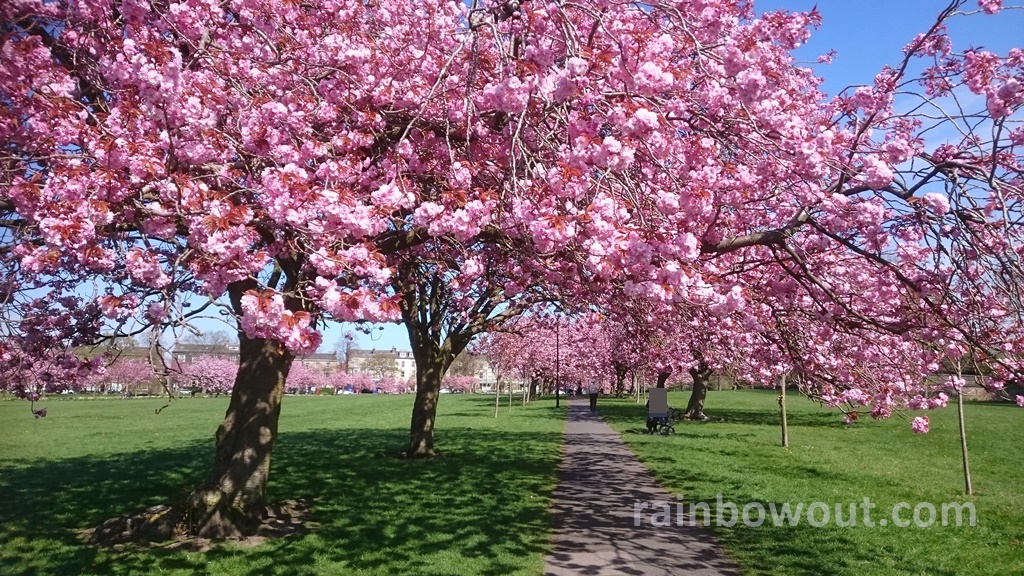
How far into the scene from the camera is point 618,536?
7.18m

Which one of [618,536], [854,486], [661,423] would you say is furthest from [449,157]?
[661,423]

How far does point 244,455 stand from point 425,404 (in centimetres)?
706

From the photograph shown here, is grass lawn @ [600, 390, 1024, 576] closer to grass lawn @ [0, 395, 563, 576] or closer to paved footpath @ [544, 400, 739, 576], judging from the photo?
paved footpath @ [544, 400, 739, 576]

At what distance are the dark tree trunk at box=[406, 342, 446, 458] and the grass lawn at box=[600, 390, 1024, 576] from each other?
4.98m

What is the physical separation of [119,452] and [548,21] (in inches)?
666

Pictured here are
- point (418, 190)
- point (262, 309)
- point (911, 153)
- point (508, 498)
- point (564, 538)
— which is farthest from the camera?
point (508, 498)

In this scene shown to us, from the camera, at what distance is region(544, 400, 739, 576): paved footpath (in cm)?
601

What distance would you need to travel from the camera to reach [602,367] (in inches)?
2072

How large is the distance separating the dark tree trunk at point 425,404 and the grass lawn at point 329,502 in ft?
1.85

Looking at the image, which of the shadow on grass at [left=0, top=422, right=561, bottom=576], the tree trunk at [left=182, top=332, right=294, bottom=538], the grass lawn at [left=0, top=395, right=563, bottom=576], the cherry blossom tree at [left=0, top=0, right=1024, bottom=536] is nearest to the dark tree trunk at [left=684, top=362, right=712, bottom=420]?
the grass lawn at [left=0, top=395, right=563, bottom=576]

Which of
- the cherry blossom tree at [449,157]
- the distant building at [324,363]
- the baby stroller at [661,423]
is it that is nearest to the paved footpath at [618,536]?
the cherry blossom tree at [449,157]

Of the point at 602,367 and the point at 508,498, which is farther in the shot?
the point at 602,367

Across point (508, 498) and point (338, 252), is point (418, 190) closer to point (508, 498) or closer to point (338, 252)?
point (338, 252)

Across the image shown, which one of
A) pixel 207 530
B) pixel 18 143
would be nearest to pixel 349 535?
pixel 207 530
